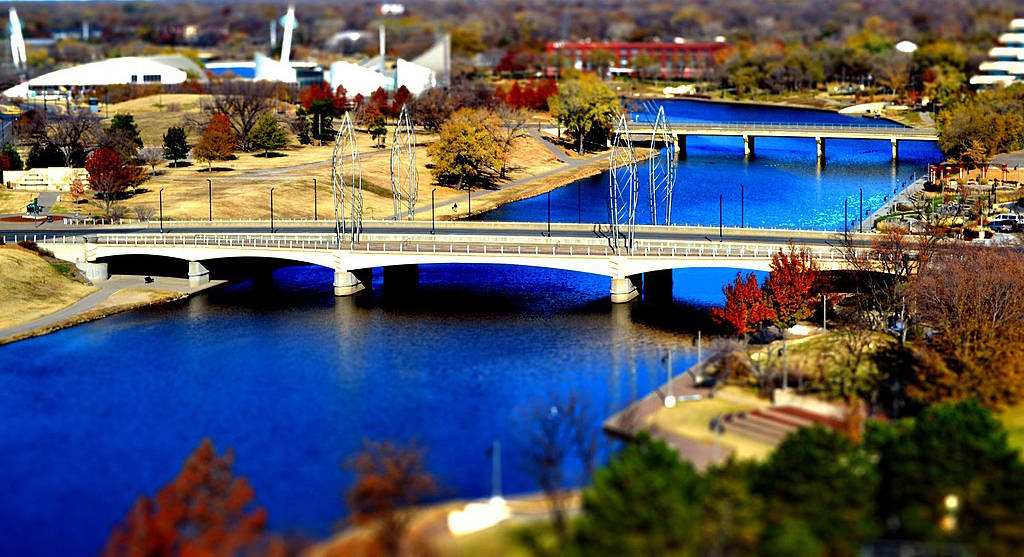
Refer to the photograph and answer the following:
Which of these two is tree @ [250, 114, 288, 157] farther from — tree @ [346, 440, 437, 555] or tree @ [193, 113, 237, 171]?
tree @ [346, 440, 437, 555]

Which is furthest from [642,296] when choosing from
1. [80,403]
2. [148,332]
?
[80,403]

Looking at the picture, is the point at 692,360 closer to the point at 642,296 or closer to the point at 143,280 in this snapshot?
the point at 642,296

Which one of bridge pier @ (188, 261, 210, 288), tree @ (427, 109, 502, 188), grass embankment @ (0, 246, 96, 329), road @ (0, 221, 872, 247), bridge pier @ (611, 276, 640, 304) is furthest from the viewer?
tree @ (427, 109, 502, 188)

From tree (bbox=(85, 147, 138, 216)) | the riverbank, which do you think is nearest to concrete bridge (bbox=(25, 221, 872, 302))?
the riverbank

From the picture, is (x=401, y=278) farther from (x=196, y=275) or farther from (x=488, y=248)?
(x=196, y=275)

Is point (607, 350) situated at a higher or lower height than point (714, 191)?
lower

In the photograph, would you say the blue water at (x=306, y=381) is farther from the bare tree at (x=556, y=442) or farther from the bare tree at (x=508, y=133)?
the bare tree at (x=508, y=133)
